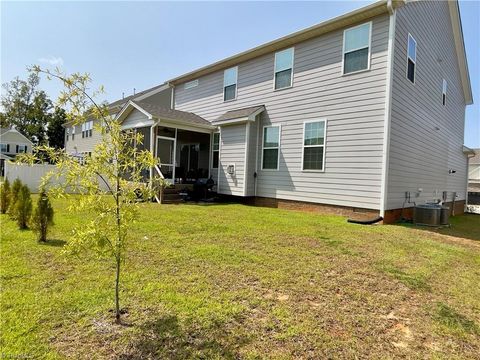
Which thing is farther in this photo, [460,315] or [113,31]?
[113,31]

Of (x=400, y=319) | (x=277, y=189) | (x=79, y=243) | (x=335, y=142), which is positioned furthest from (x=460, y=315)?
(x=277, y=189)

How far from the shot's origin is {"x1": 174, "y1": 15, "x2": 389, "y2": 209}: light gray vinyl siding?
8.66 m

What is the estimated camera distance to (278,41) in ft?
35.9

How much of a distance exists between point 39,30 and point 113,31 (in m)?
3.46

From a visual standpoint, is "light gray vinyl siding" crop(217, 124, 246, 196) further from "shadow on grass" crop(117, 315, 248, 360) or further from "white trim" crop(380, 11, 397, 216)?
"shadow on grass" crop(117, 315, 248, 360)

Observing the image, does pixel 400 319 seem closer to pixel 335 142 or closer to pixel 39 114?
pixel 335 142

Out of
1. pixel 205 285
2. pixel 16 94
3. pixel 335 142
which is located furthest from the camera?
pixel 16 94

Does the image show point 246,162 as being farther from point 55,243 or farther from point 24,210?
point 55,243

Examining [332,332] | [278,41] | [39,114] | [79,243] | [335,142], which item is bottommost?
[332,332]

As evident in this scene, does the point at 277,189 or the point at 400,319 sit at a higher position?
the point at 277,189

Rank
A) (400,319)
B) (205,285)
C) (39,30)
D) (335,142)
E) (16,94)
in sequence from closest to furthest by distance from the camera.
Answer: (400,319), (205,285), (39,30), (335,142), (16,94)

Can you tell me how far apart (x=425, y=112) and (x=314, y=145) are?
186 inches

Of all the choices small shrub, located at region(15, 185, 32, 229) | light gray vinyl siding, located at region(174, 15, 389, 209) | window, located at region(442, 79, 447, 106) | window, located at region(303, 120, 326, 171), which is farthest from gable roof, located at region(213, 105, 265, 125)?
window, located at region(442, 79, 447, 106)

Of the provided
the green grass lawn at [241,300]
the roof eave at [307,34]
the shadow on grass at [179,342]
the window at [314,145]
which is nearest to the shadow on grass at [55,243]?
the green grass lawn at [241,300]
